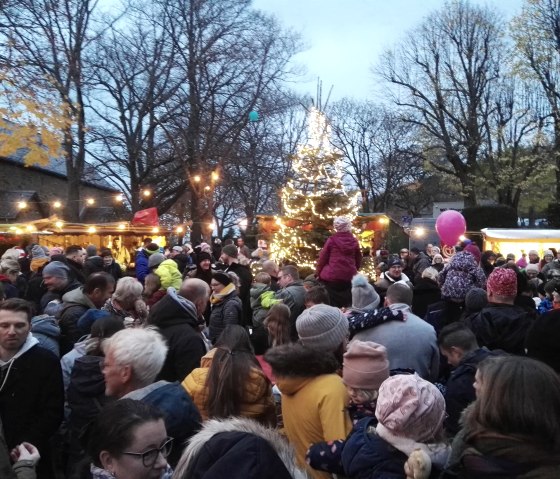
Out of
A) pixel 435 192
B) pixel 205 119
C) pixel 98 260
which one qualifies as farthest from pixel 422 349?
pixel 435 192

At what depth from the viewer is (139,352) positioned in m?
3.48

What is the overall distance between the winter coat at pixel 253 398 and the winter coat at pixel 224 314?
3.43 meters

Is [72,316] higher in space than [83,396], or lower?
higher

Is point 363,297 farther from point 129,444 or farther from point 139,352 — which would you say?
point 129,444

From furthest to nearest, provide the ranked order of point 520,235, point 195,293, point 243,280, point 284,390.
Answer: point 520,235 < point 243,280 < point 195,293 < point 284,390

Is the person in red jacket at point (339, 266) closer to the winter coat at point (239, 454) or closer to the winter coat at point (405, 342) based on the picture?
the winter coat at point (405, 342)

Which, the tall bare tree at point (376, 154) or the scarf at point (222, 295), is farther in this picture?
the tall bare tree at point (376, 154)

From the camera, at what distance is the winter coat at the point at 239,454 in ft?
6.11

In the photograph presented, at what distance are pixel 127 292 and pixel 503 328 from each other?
3.46 metres

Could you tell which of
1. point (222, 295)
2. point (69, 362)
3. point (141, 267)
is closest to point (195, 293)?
point (69, 362)

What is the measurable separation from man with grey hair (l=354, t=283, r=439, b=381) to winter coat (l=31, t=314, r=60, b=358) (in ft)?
8.35

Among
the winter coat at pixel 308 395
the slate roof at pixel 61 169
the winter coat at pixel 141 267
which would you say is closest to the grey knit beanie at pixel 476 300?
the winter coat at pixel 308 395

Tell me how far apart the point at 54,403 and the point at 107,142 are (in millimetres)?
31281

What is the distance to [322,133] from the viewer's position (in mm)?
16578
